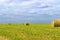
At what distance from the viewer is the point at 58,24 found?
28.3m

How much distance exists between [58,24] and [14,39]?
509 inches

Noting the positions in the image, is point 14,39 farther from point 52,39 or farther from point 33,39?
point 52,39

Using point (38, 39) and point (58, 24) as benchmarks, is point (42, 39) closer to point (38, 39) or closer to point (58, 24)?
point (38, 39)

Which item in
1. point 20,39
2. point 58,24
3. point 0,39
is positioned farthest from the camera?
point 58,24

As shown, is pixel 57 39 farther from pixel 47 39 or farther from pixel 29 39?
pixel 29 39

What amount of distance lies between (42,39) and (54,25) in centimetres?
1264

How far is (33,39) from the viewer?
1645cm

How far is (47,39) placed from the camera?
52.1ft

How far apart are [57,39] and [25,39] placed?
317 cm

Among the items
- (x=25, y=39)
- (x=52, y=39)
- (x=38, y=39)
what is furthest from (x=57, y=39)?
(x=25, y=39)

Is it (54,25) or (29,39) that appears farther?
(54,25)

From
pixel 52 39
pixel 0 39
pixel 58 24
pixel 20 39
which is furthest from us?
pixel 58 24

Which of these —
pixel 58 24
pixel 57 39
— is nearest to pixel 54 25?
pixel 58 24

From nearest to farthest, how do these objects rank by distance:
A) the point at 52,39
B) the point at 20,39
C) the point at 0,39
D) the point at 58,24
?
the point at 52,39
the point at 20,39
the point at 0,39
the point at 58,24
